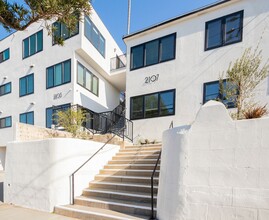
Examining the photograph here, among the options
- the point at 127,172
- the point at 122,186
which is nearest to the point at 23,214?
the point at 122,186

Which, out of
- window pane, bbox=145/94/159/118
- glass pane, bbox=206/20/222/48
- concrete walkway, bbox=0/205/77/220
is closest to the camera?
concrete walkway, bbox=0/205/77/220

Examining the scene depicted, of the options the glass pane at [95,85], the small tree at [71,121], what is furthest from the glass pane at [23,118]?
the small tree at [71,121]

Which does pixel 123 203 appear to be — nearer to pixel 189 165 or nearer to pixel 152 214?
pixel 152 214

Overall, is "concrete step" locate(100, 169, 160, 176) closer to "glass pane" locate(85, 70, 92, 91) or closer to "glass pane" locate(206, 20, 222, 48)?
"glass pane" locate(206, 20, 222, 48)

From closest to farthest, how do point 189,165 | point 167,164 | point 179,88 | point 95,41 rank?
point 189,165 < point 167,164 < point 179,88 < point 95,41

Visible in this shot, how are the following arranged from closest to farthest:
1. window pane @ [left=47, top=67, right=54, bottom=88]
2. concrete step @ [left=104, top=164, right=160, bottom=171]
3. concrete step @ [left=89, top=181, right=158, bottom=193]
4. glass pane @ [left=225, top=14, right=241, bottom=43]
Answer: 1. concrete step @ [left=89, top=181, right=158, bottom=193]
2. concrete step @ [left=104, top=164, right=160, bottom=171]
3. glass pane @ [left=225, top=14, right=241, bottom=43]
4. window pane @ [left=47, top=67, right=54, bottom=88]

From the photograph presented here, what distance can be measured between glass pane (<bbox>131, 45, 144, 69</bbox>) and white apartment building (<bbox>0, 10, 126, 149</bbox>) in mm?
3219

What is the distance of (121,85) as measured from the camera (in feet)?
54.5

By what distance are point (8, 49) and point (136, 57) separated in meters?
12.4

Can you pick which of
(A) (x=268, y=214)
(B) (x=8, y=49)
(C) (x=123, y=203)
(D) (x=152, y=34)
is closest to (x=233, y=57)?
(D) (x=152, y=34)

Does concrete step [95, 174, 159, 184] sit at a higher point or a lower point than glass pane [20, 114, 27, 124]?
lower

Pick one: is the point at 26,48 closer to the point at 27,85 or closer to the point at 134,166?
the point at 27,85

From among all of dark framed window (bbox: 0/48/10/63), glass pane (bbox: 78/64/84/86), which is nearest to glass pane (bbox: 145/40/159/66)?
glass pane (bbox: 78/64/84/86)

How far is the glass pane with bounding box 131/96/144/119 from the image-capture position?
10.3 meters
